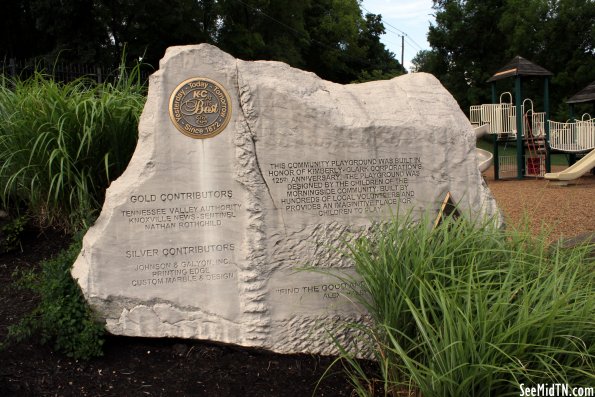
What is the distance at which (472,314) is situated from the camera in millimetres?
2838

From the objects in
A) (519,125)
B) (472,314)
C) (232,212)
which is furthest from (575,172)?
(472,314)

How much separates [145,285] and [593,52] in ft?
121

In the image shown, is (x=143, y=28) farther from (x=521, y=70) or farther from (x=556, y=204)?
(x=556, y=204)

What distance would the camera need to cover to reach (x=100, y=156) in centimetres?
471

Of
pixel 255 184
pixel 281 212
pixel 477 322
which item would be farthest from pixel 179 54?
pixel 477 322

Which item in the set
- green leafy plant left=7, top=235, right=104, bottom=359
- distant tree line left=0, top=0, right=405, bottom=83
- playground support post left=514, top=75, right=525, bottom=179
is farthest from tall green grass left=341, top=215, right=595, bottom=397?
playground support post left=514, top=75, right=525, bottom=179

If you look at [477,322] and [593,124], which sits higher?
[593,124]

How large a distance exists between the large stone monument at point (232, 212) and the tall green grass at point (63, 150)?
99 centimetres

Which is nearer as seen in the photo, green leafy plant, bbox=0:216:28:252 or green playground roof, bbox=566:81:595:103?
green leafy plant, bbox=0:216:28:252

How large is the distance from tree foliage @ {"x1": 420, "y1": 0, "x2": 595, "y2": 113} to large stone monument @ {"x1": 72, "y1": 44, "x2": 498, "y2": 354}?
33.0m

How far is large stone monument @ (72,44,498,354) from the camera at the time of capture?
365 cm

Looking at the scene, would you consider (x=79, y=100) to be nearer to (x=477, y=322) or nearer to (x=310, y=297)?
(x=310, y=297)

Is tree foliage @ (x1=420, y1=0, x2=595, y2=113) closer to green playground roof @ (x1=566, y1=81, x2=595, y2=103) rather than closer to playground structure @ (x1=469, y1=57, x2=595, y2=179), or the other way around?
green playground roof @ (x1=566, y1=81, x2=595, y2=103)

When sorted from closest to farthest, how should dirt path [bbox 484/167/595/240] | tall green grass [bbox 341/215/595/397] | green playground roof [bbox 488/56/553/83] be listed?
tall green grass [bbox 341/215/595/397] → dirt path [bbox 484/167/595/240] → green playground roof [bbox 488/56/553/83]
